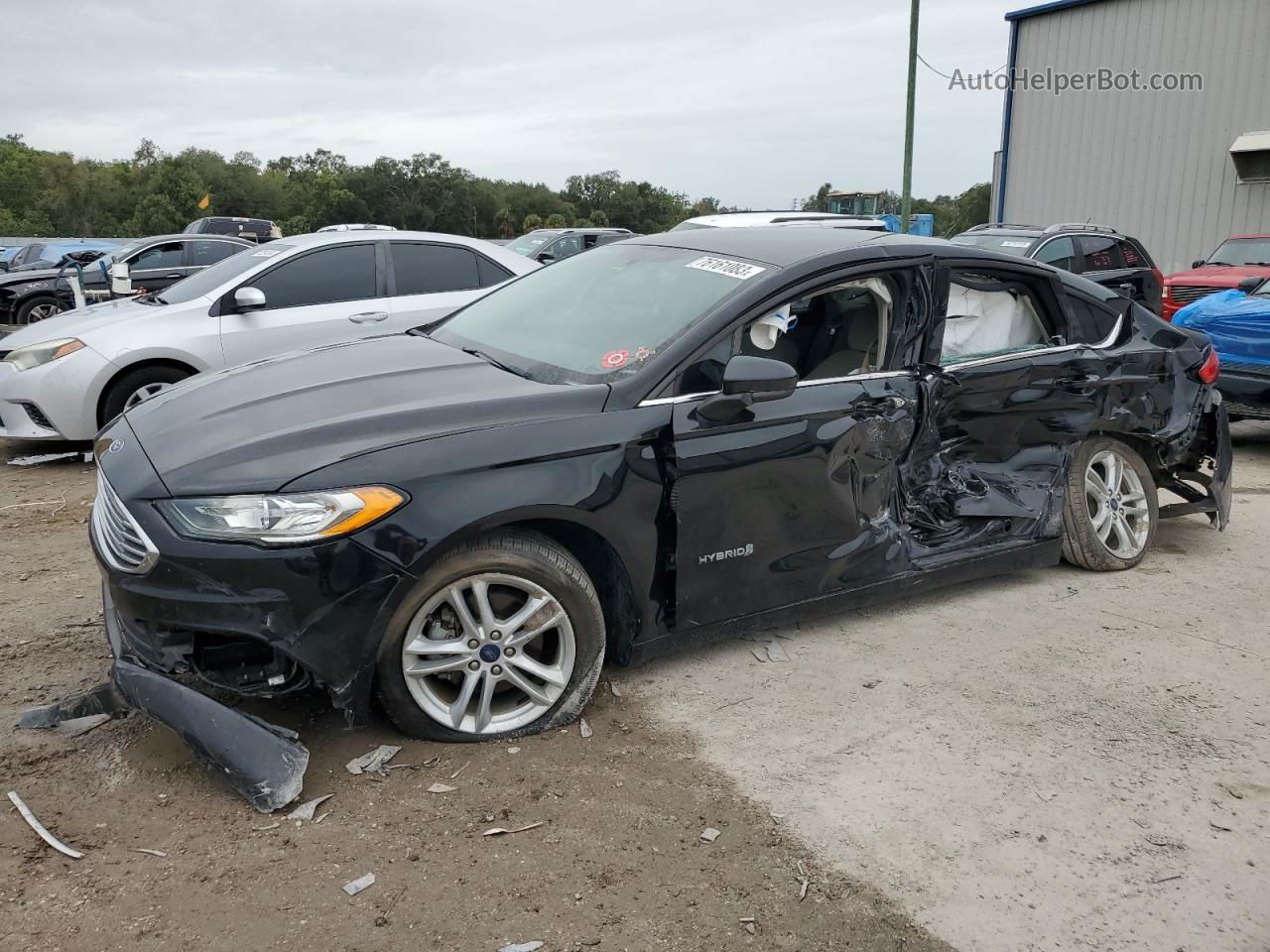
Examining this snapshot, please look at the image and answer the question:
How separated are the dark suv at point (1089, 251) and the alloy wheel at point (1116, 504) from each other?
24.0 ft

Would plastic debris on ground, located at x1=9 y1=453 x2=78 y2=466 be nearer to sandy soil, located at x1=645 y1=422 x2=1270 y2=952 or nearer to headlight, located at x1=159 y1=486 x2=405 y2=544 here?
headlight, located at x1=159 y1=486 x2=405 y2=544

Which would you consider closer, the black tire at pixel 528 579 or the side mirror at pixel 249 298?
the black tire at pixel 528 579

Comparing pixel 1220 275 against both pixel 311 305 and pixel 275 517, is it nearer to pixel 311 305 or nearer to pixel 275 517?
pixel 311 305

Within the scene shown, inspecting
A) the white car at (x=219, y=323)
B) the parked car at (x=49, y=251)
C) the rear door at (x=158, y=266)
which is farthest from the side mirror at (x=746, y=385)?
the parked car at (x=49, y=251)

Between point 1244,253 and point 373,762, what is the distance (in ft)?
47.6

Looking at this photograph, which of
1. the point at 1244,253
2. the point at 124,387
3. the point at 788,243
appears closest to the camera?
the point at 788,243

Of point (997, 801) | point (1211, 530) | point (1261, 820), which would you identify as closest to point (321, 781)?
point (997, 801)

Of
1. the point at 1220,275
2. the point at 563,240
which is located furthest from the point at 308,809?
the point at 563,240

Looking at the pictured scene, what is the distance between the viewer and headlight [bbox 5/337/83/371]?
708 cm

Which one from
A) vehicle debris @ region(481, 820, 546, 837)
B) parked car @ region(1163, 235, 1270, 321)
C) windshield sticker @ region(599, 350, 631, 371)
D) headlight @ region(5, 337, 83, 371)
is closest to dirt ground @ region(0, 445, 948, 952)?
vehicle debris @ region(481, 820, 546, 837)

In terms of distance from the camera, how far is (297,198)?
66.6 m

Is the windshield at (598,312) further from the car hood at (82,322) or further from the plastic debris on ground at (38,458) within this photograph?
the plastic debris on ground at (38,458)

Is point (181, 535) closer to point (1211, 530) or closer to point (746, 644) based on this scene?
point (746, 644)

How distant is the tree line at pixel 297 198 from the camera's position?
5628 cm
